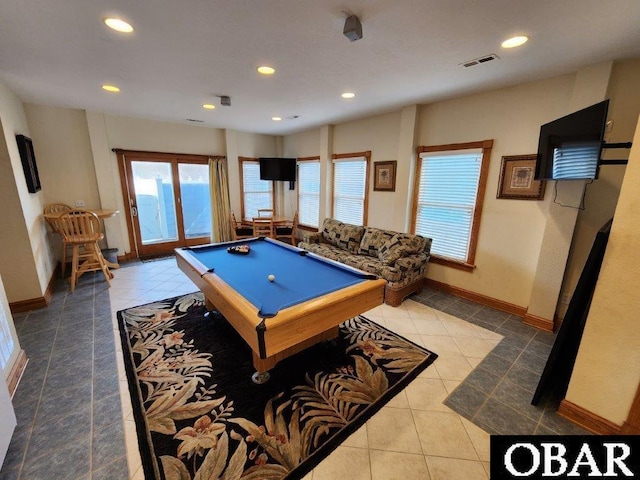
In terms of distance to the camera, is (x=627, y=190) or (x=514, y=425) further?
(x=514, y=425)

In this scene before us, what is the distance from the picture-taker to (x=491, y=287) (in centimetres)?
336

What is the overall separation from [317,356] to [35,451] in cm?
185

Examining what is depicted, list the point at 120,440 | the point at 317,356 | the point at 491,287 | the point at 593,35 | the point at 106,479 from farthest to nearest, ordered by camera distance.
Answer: the point at 491,287 → the point at 317,356 → the point at 593,35 → the point at 120,440 → the point at 106,479

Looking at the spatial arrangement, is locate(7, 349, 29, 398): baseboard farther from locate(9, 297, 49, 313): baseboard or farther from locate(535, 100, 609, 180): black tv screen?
locate(535, 100, 609, 180): black tv screen

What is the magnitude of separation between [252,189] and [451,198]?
14.8 ft

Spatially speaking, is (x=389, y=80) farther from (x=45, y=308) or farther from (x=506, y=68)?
(x=45, y=308)

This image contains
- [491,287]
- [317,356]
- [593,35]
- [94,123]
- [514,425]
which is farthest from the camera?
[94,123]

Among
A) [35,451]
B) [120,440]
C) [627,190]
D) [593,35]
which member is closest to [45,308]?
[35,451]

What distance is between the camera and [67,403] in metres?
1.85

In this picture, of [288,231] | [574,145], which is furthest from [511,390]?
[288,231]

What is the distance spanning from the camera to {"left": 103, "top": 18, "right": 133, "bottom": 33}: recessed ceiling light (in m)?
1.78

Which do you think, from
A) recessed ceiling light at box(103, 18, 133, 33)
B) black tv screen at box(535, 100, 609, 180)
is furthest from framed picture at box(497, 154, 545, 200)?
recessed ceiling light at box(103, 18, 133, 33)

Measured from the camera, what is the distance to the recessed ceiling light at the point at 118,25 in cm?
178

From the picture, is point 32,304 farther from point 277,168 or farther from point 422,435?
point 277,168
